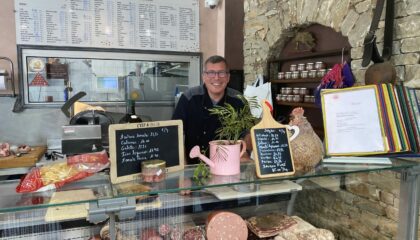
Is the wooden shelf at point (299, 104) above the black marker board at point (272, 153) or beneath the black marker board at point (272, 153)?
above

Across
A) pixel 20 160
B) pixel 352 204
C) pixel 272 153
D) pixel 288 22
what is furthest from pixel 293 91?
pixel 20 160

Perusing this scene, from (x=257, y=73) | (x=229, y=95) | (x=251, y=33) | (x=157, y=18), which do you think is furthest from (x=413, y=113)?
(x=157, y=18)

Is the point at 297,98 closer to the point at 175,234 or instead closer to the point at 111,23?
the point at 175,234

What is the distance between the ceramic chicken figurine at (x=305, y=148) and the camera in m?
1.19

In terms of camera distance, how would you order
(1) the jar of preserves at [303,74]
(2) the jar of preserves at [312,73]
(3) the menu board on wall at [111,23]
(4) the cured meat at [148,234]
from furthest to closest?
1. (3) the menu board on wall at [111,23]
2. (1) the jar of preserves at [303,74]
3. (2) the jar of preserves at [312,73]
4. (4) the cured meat at [148,234]

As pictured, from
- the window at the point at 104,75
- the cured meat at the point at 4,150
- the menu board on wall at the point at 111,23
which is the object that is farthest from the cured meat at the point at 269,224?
the menu board on wall at the point at 111,23

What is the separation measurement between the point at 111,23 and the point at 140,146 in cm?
293

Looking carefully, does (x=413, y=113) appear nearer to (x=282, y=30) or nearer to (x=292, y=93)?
(x=292, y=93)

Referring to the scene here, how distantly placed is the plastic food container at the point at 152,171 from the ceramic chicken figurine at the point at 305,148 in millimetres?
500

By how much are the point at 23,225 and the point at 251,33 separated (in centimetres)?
312

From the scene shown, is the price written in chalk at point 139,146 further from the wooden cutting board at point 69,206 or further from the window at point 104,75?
the window at point 104,75

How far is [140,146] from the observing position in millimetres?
1069

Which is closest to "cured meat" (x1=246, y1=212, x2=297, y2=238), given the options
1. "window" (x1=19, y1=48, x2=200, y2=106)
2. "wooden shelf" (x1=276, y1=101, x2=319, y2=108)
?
"wooden shelf" (x1=276, y1=101, x2=319, y2=108)

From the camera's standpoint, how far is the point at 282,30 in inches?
119
